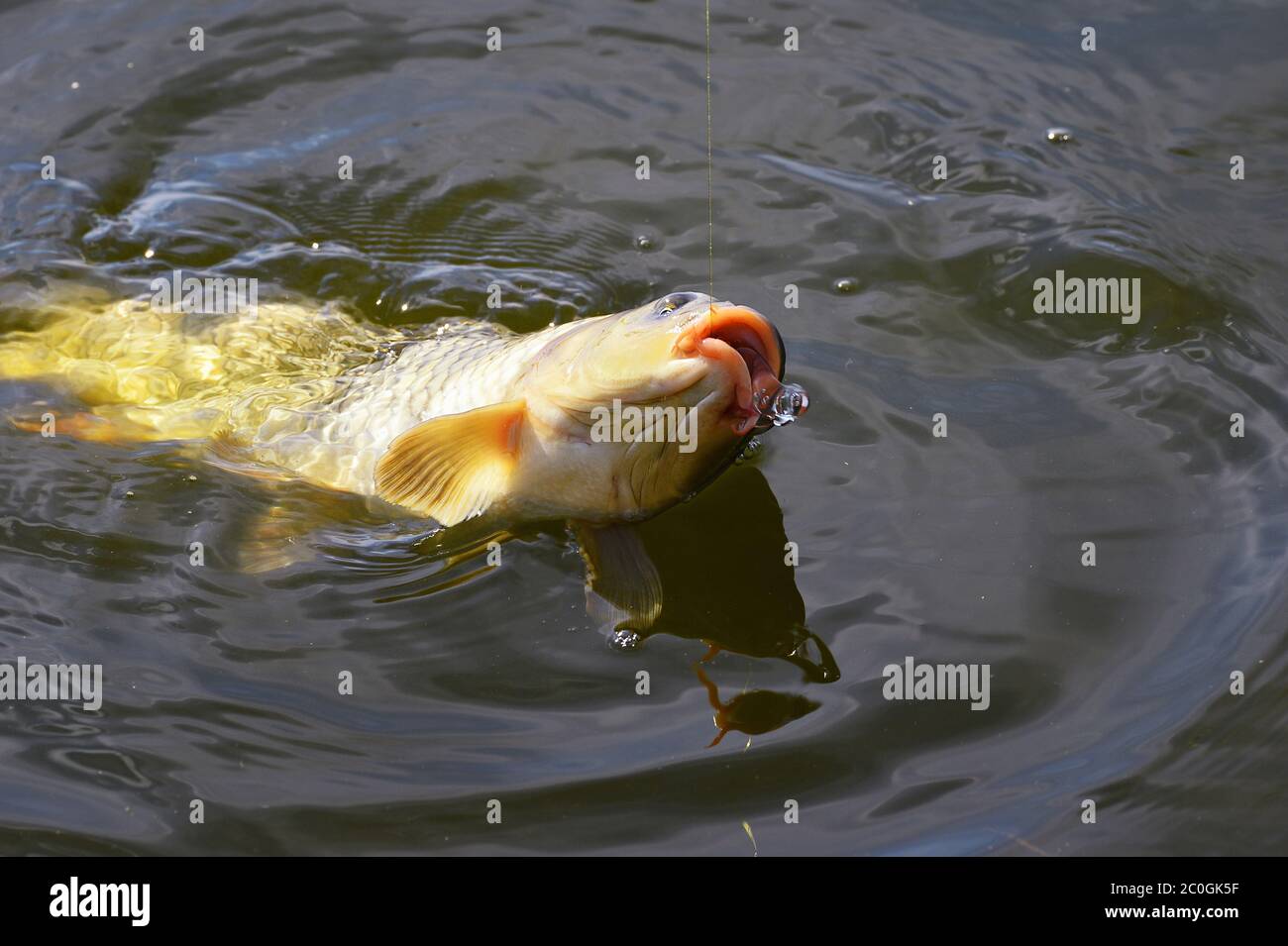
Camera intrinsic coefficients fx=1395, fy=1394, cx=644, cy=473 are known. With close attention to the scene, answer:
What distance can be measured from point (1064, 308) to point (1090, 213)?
2.04 feet

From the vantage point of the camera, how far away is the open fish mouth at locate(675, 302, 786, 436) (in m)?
3.62

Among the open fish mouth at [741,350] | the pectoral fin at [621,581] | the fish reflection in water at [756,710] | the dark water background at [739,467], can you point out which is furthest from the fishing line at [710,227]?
the fish reflection in water at [756,710]

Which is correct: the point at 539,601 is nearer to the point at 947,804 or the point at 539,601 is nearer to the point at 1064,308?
the point at 947,804

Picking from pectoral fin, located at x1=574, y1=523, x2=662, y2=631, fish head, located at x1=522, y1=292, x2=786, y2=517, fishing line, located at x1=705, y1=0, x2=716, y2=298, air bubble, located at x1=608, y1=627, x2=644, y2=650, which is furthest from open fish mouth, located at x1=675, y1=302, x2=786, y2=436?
fishing line, located at x1=705, y1=0, x2=716, y2=298

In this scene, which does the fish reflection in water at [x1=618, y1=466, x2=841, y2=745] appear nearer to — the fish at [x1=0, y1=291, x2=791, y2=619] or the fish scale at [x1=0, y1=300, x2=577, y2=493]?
the fish at [x1=0, y1=291, x2=791, y2=619]

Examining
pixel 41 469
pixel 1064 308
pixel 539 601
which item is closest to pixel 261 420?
pixel 41 469

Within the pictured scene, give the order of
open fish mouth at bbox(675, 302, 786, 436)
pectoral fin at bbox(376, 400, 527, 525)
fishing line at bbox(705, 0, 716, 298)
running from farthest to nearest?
1. fishing line at bbox(705, 0, 716, 298)
2. pectoral fin at bbox(376, 400, 527, 525)
3. open fish mouth at bbox(675, 302, 786, 436)

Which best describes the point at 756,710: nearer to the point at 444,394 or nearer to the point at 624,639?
the point at 624,639

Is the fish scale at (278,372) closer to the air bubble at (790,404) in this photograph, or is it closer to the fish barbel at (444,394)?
the fish barbel at (444,394)

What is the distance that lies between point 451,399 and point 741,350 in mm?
1049

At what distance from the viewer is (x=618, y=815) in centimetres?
356

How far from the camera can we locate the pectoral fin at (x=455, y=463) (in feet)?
13.0

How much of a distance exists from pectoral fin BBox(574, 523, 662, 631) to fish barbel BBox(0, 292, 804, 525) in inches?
3.0

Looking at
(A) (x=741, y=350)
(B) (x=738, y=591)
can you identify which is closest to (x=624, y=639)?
(B) (x=738, y=591)
